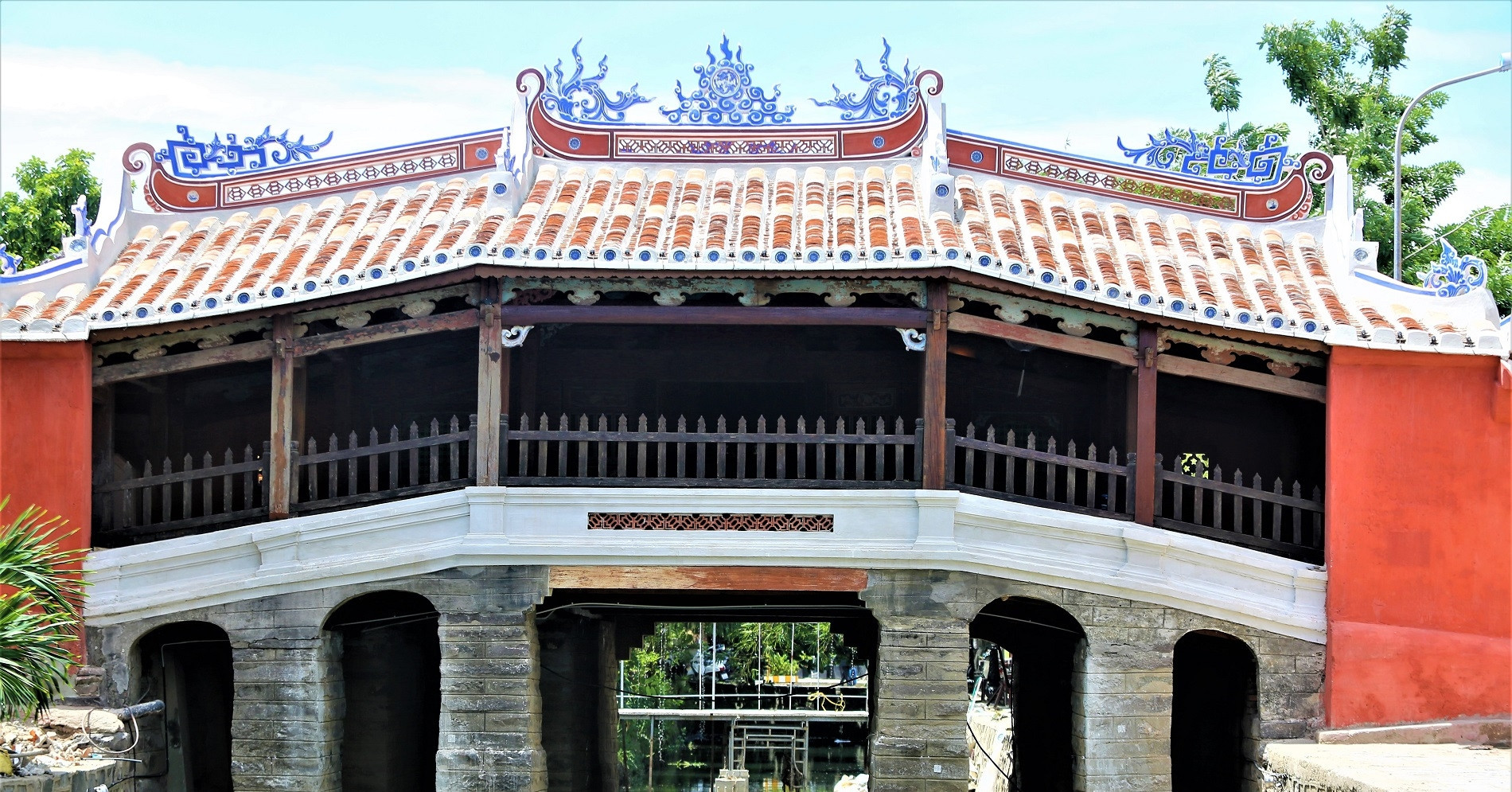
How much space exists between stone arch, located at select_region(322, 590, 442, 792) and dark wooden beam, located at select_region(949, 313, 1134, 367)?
195 inches

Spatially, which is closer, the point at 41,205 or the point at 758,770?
the point at 41,205

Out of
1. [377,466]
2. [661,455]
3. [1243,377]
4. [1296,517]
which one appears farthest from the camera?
[377,466]

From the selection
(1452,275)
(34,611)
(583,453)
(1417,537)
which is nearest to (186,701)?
(34,611)

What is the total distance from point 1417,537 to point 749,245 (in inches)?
216

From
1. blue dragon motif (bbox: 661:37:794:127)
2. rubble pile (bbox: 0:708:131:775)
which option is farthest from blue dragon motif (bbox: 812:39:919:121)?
rubble pile (bbox: 0:708:131:775)

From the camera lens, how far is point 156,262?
14203 millimetres

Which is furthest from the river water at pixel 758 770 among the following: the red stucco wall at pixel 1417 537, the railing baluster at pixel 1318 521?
the red stucco wall at pixel 1417 537

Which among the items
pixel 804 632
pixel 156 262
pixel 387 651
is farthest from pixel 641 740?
pixel 156 262

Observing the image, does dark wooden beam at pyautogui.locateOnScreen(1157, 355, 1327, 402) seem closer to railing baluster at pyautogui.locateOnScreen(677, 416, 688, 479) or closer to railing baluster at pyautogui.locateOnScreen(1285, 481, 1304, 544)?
railing baluster at pyautogui.locateOnScreen(1285, 481, 1304, 544)

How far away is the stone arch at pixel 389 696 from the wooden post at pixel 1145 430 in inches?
Result: 227

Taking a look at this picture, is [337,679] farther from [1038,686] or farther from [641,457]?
[1038,686]

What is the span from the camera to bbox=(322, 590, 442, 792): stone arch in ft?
48.8

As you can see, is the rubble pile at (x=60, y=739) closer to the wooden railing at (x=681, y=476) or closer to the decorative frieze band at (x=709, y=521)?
the wooden railing at (x=681, y=476)

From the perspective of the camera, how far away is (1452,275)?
1323 centimetres
